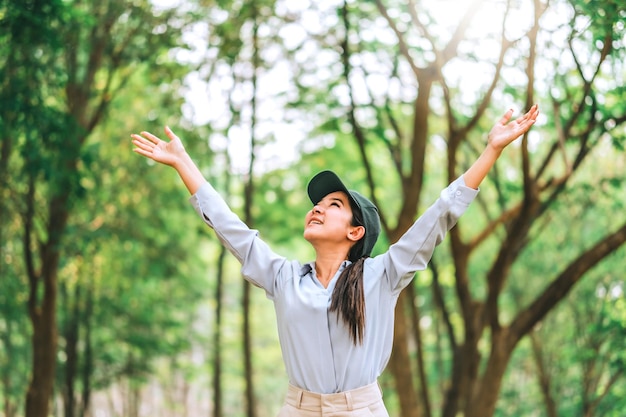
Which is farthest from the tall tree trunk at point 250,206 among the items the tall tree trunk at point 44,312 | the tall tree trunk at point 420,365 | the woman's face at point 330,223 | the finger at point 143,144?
the woman's face at point 330,223

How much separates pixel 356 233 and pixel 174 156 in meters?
0.70

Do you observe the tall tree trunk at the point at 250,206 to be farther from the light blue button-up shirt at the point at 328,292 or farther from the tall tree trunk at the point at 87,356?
the light blue button-up shirt at the point at 328,292

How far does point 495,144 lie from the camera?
294cm

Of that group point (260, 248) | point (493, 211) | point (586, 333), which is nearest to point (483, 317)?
point (586, 333)

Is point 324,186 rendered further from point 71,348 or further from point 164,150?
point 71,348

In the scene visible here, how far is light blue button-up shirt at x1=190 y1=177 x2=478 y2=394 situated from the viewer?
2.91 m

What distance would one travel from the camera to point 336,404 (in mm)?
2883

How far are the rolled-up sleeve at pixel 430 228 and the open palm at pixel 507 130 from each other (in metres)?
0.17

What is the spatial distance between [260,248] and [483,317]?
6.25 m

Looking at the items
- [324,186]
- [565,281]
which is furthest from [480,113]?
[324,186]

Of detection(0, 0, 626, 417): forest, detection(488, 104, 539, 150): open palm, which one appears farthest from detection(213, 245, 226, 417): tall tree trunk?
detection(488, 104, 539, 150): open palm

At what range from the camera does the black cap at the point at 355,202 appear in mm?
3191

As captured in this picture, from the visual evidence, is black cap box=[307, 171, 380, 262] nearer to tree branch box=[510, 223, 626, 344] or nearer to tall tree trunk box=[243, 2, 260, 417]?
tree branch box=[510, 223, 626, 344]

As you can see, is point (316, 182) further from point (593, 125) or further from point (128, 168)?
point (128, 168)
